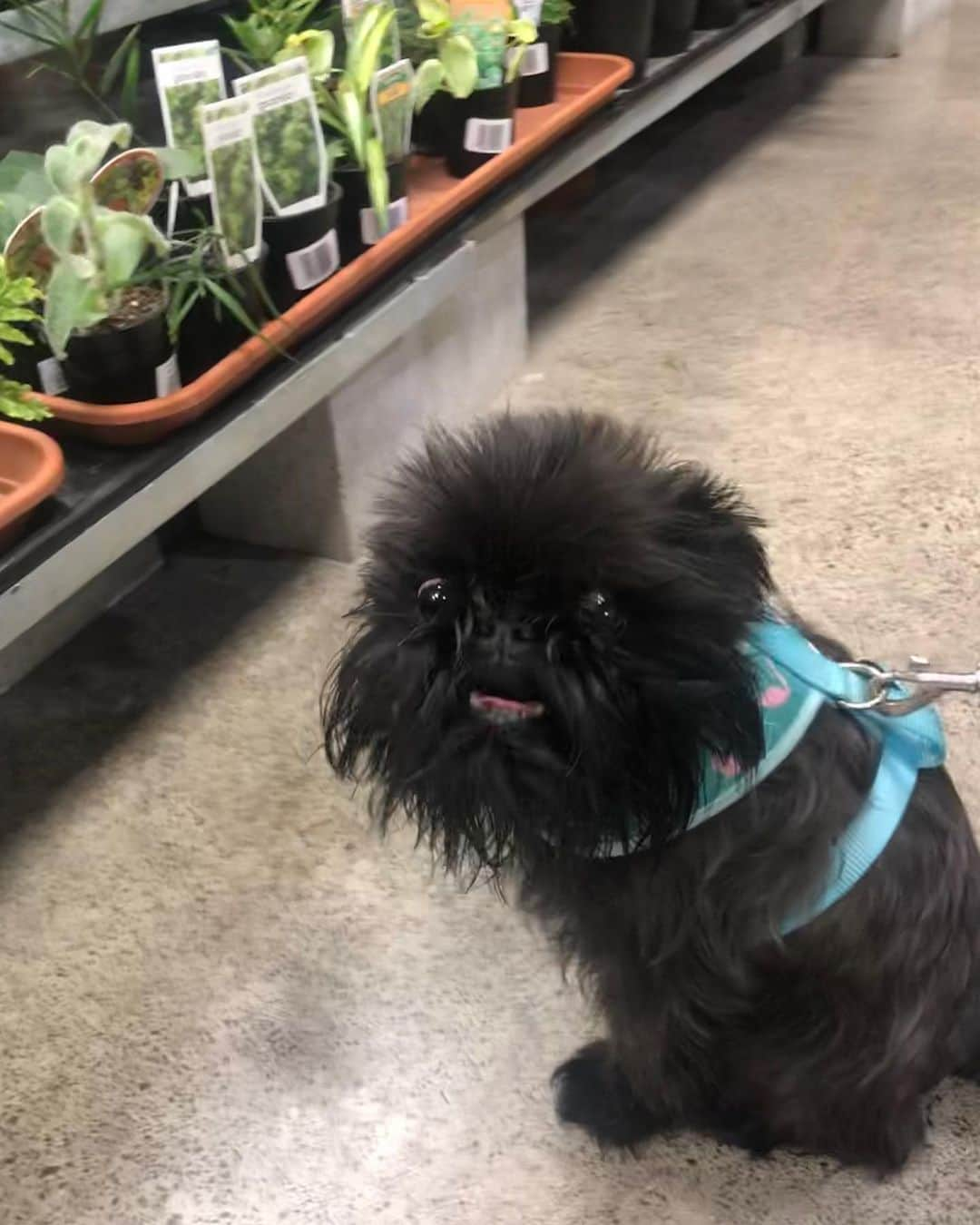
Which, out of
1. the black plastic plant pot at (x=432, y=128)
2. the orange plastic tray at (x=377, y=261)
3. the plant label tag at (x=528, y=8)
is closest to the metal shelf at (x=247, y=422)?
the orange plastic tray at (x=377, y=261)

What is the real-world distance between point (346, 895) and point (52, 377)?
0.71m

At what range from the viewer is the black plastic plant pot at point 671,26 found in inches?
104

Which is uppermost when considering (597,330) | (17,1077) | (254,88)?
(254,88)

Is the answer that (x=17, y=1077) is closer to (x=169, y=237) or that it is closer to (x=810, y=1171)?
(x=810, y=1171)

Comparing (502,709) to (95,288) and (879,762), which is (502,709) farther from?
(95,288)

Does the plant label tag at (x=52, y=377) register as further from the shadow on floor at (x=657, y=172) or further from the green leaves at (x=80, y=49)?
the shadow on floor at (x=657, y=172)

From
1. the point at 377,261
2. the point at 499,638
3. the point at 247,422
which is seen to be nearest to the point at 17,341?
the point at 247,422

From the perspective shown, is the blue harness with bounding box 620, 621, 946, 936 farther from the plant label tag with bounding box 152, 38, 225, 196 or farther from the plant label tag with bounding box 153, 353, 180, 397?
the plant label tag with bounding box 152, 38, 225, 196

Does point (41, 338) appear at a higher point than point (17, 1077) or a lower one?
higher

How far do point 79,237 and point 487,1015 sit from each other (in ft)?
3.19

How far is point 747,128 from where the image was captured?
12.0ft

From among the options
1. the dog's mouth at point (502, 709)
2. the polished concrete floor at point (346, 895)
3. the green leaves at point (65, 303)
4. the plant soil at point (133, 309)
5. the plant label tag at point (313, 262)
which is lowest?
the polished concrete floor at point (346, 895)

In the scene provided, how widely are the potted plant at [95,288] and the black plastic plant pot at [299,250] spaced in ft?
0.70

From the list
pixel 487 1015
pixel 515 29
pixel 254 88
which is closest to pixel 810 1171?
pixel 487 1015
